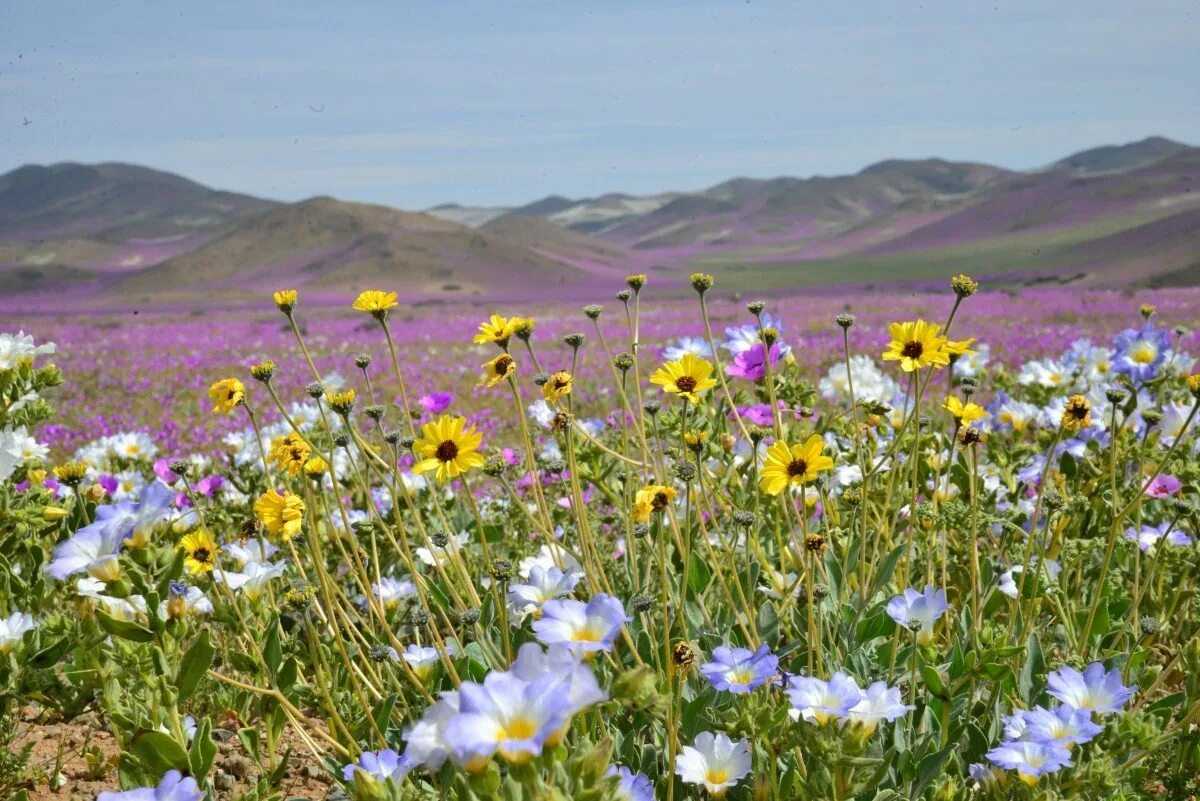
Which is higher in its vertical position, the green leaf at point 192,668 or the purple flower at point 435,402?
the purple flower at point 435,402

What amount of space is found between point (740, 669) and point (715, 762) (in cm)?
17

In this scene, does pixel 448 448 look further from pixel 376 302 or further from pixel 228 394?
pixel 228 394

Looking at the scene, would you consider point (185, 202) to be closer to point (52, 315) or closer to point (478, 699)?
point (52, 315)

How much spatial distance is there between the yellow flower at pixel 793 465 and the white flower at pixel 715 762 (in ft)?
1.50

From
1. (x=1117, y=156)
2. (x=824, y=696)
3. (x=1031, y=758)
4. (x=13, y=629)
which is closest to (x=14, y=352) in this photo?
(x=13, y=629)

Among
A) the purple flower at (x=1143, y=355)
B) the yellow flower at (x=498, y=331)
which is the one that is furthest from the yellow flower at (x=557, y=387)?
the purple flower at (x=1143, y=355)

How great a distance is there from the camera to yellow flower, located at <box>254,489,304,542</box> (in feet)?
6.17

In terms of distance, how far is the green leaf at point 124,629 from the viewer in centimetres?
163

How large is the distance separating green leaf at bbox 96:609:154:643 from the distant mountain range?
2579cm

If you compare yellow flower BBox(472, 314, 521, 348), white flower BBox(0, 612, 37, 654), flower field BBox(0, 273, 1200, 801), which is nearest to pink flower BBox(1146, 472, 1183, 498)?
flower field BBox(0, 273, 1200, 801)

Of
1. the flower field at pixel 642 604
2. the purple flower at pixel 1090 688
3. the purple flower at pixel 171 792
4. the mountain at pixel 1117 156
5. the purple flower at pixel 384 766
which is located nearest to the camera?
the purple flower at pixel 171 792

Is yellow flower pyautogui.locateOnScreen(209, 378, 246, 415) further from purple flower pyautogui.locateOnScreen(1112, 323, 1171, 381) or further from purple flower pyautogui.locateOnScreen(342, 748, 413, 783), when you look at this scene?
purple flower pyautogui.locateOnScreen(1112, 323, 1171, 381)

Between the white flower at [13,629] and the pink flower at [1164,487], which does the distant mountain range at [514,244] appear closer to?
the pink flower at [1164,487]

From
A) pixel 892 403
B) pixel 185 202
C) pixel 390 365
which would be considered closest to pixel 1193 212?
pixel 390 365
